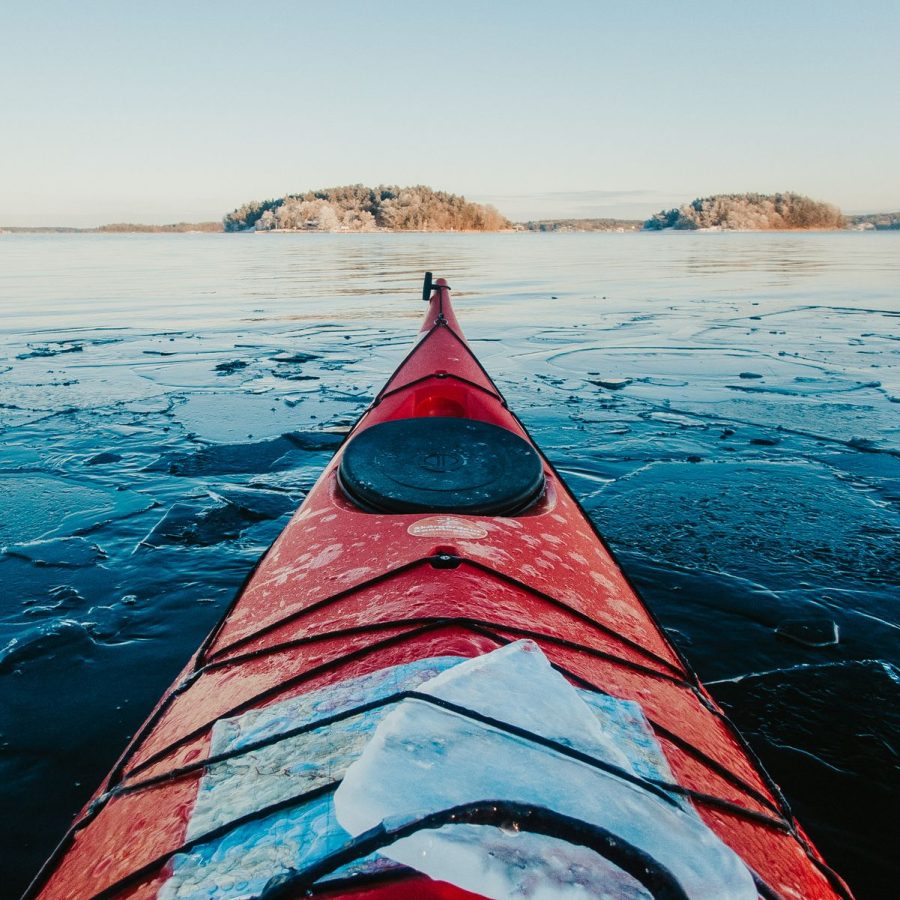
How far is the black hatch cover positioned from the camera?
102 inches

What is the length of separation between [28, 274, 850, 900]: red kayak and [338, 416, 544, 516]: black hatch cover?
0.02 metres

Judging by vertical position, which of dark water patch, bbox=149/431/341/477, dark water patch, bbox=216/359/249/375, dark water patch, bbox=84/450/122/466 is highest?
dark water patch, bbox=216/359/249/375

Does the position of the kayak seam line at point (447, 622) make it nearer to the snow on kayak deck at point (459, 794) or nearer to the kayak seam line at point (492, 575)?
the kayak seam line at point (492, 575)

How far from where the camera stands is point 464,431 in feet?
10.1

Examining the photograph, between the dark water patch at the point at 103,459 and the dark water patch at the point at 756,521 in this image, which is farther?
the dark water patch at the point at 103,459

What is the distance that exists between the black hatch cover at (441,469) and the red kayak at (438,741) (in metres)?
0.02

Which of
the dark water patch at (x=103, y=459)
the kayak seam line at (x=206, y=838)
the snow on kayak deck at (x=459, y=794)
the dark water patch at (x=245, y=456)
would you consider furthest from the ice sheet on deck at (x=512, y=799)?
the dark water patch at (x=103, y=459)

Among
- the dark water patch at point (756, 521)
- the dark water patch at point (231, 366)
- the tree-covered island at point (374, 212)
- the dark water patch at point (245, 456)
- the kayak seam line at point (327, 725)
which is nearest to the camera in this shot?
the kayak seam line at point (327, 725)

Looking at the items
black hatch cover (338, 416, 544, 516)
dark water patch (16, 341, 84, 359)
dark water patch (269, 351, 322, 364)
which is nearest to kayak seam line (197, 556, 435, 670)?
black hatch cover (338, 416, 544, 516)

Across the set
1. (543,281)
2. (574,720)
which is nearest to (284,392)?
(574,720)

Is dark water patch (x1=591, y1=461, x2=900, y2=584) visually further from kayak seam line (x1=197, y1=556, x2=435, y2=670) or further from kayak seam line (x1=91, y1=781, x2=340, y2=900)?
kayak seam line (x1=91, y1=781, x2=340, y2=900)

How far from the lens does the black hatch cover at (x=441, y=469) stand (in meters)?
2.58

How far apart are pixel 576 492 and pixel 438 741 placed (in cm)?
363

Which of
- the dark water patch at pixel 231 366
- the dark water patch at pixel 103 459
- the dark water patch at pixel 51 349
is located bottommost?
the dark water patch at pixel 103 459
